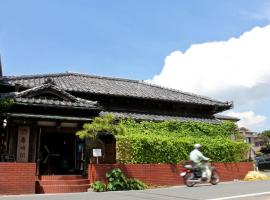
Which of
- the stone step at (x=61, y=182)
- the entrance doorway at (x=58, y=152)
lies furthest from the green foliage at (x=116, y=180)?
the entrance doorway at (x=58, y=152)

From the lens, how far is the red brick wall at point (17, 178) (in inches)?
592

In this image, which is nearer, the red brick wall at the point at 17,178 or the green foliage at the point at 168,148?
the red brick wall at the point at 17,178

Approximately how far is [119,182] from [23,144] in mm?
5342

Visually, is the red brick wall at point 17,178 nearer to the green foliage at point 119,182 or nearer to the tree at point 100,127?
the tree at point 100,127

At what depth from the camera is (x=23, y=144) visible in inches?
736

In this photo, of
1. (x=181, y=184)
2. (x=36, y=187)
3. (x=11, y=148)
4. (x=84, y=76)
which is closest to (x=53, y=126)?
(x=11, y=148)

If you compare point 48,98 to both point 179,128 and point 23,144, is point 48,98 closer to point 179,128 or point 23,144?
point 23,144

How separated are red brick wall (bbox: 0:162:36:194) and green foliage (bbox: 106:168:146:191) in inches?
129

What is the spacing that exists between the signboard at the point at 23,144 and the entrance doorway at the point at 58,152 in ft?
3.89

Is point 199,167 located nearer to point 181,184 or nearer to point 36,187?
point 181,184

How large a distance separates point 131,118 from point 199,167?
7043 mm

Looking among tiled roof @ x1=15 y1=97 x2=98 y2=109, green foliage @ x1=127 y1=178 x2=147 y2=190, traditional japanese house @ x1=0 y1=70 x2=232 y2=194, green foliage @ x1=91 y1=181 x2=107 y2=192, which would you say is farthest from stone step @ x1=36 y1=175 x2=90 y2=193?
tiled roof @ x1=15 y1=97 x2=98 y2=109

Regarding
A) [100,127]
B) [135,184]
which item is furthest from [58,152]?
[135,184]

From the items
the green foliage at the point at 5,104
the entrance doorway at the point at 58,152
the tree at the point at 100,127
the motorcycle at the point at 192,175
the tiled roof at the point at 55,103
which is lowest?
the motorcycle at the point at 192,175
